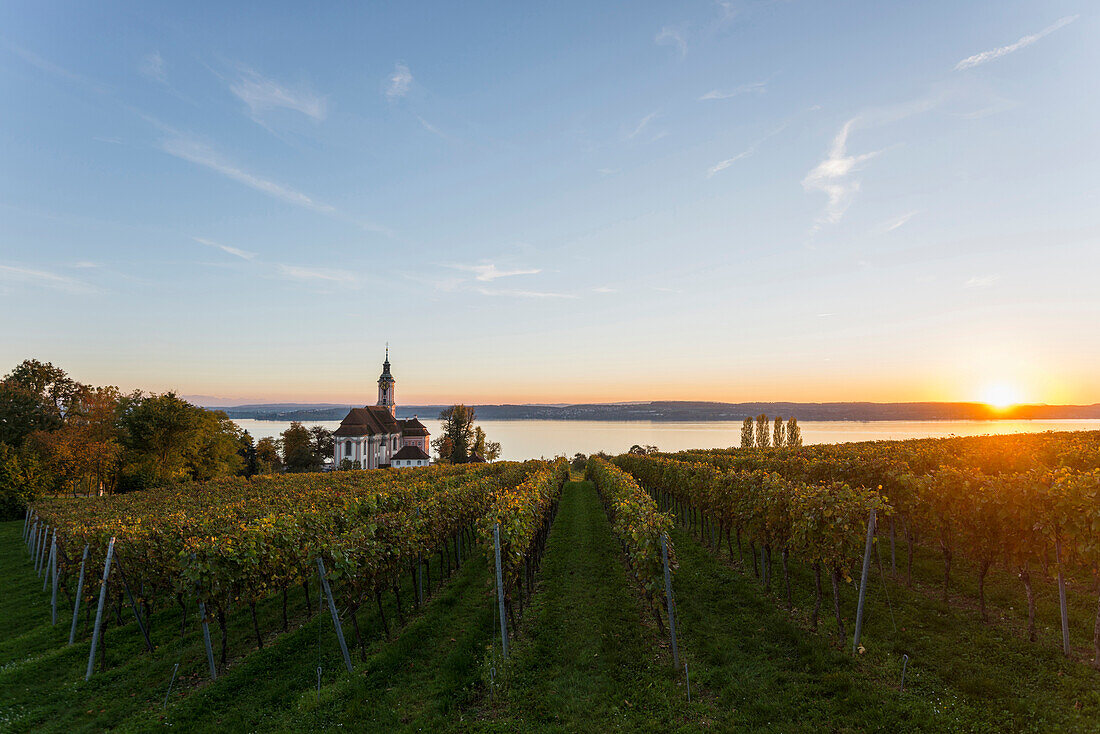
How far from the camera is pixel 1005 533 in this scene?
807 centimetres

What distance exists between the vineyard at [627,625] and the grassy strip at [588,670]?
5 centimetres

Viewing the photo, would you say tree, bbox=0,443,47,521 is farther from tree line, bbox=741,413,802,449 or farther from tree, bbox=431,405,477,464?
tree line, bbox=741,413,802,449

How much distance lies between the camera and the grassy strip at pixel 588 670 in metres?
6.64

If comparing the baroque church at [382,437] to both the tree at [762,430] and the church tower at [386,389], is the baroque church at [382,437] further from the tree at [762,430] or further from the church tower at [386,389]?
the tree at [762,430]

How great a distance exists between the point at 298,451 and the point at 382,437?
15741mm

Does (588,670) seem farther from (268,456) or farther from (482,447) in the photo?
(482,447)

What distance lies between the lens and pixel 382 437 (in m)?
87.9

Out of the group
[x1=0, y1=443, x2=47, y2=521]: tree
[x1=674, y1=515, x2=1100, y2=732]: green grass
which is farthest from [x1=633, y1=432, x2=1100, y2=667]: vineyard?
[x1=0, y1=443, x2=47, y2=521]: tree

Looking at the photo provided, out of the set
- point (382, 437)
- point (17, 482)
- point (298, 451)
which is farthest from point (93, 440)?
point (382, 437)

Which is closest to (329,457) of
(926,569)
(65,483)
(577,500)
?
(65,483)

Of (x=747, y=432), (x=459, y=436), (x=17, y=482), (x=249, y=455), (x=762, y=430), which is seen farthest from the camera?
(x=459, y=436)

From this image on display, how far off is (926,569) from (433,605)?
41.4 feet

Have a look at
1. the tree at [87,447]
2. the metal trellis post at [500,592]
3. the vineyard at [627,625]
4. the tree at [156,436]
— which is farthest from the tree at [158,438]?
the metal trellis post at [500,592]

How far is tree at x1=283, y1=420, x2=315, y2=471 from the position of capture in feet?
246
